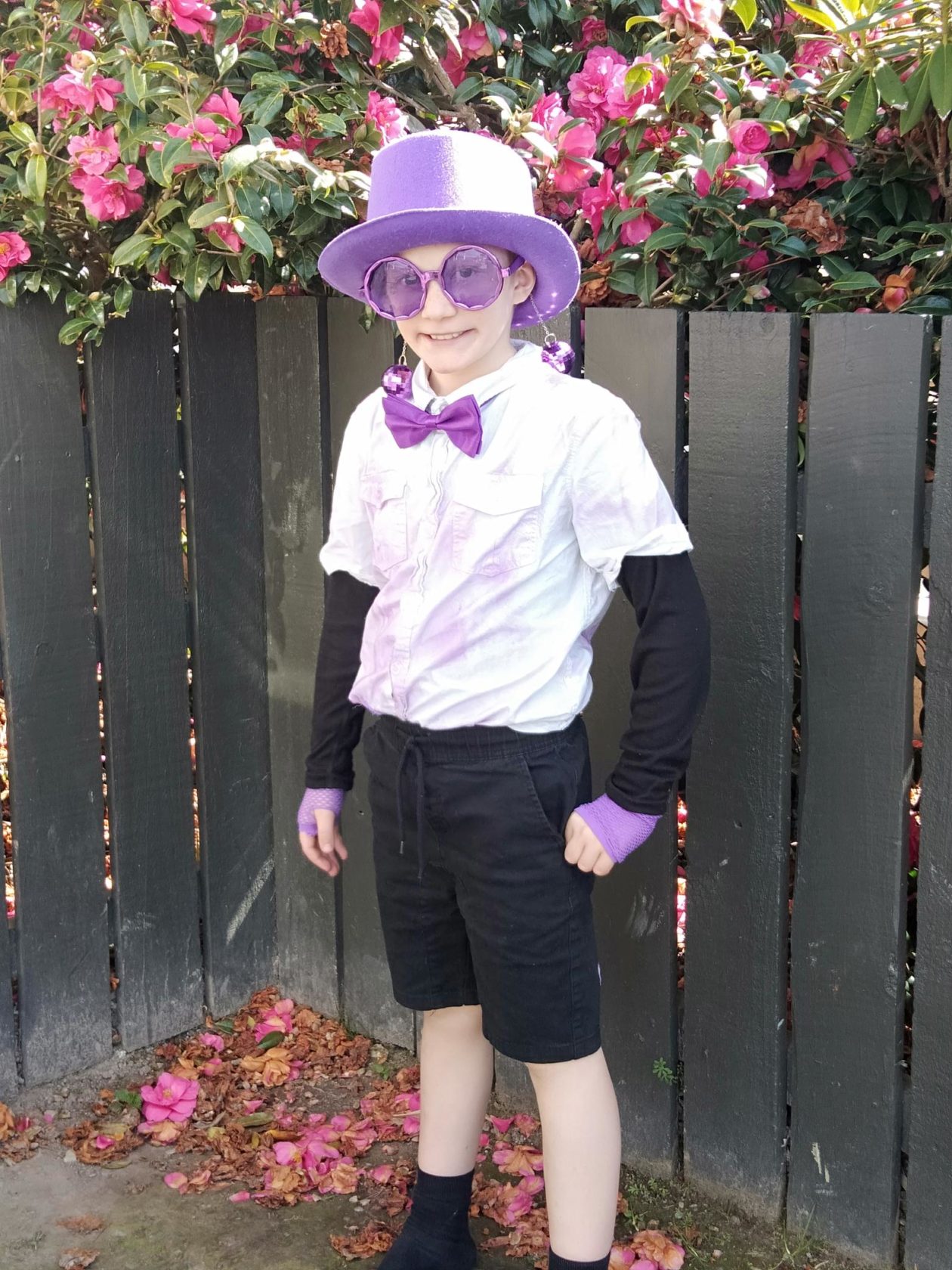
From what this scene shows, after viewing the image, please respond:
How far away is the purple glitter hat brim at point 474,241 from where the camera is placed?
84.0 inches

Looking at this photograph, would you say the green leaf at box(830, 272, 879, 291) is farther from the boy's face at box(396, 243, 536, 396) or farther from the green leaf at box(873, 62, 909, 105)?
the boy's face at box(396, 243, 536, 396)

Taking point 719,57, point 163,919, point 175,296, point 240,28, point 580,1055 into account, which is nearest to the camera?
point 580,1055

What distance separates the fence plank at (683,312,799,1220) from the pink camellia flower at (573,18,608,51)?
3.84ft

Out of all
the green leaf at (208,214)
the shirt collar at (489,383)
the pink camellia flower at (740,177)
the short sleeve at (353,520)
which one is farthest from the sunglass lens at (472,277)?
the green leaf at (208,214)

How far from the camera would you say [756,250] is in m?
2.71

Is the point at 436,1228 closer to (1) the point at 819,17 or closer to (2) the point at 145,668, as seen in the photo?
(2) the point at 145,668

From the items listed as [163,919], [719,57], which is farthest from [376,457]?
[163,919]

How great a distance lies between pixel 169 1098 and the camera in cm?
323

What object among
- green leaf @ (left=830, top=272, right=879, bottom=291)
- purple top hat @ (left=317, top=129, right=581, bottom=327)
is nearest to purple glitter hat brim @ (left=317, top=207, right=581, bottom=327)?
purple top hat @ (left=317, top=129, right=581, bottom=327)

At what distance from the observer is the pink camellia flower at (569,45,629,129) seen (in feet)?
9.39

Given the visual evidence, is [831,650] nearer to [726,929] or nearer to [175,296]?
[726,929]

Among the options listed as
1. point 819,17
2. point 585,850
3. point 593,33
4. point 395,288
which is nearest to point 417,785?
point 585,850

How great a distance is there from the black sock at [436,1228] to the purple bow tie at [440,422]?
138cm

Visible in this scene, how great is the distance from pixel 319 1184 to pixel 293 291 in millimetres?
1988
